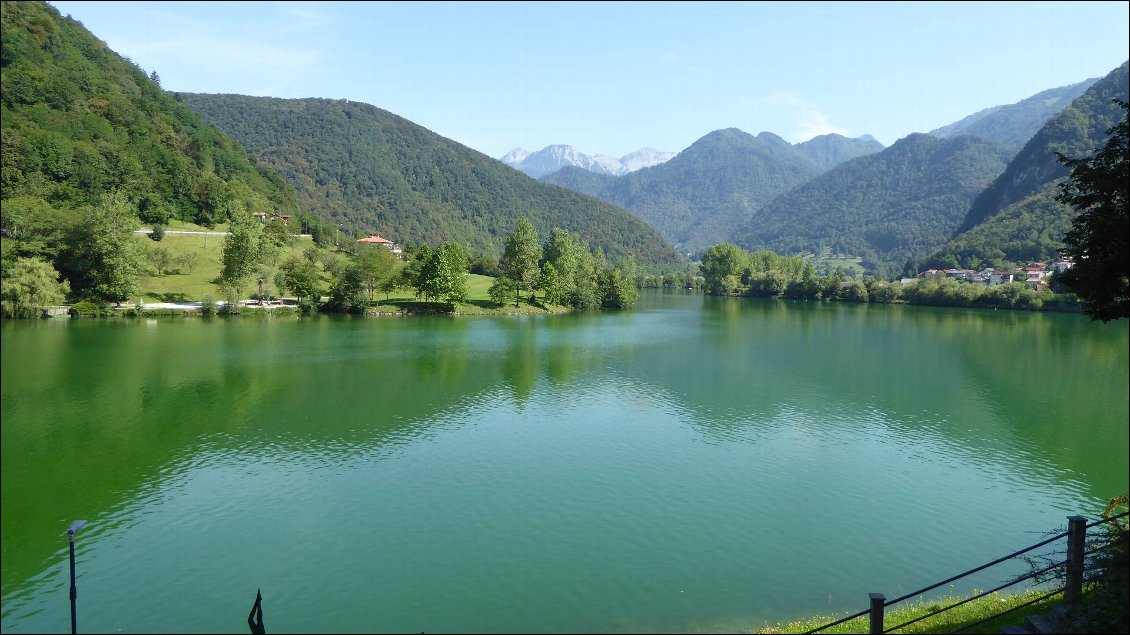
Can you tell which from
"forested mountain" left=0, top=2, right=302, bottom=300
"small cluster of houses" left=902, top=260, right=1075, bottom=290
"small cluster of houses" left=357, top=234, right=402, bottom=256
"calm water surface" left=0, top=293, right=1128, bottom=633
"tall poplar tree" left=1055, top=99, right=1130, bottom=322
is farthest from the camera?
"small cluster of houses" left=902, top=260, right=1075, bottom=290

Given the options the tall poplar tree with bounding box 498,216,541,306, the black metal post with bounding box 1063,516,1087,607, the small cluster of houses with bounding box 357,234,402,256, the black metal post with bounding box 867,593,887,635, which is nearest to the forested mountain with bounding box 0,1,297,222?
the small cluster of houses with bounding box 357,234,402,256

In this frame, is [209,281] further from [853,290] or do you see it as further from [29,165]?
[853,290]

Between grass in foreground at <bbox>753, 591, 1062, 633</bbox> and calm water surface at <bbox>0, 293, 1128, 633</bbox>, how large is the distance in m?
1.25

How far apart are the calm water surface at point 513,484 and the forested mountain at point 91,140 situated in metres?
67.1

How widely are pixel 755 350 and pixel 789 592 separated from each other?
1901 inches

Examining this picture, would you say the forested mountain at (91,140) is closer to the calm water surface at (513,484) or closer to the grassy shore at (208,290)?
the grassy shore at (208,290)

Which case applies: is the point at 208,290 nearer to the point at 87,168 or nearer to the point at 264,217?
the point at 264,217

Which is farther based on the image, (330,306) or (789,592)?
(330,306)

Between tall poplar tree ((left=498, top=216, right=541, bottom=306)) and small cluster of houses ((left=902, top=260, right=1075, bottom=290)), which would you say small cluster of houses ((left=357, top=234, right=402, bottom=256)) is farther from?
small cluster of houses ((left=902, top=260, right=1075, bottom=290))

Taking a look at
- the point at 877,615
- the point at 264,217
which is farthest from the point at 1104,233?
the point at 264,217

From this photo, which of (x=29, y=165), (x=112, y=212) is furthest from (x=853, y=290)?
(x=29, y=165)

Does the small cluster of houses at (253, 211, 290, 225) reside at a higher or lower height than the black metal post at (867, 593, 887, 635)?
higher

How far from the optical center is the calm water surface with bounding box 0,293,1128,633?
613 inches

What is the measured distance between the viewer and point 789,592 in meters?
16.0
